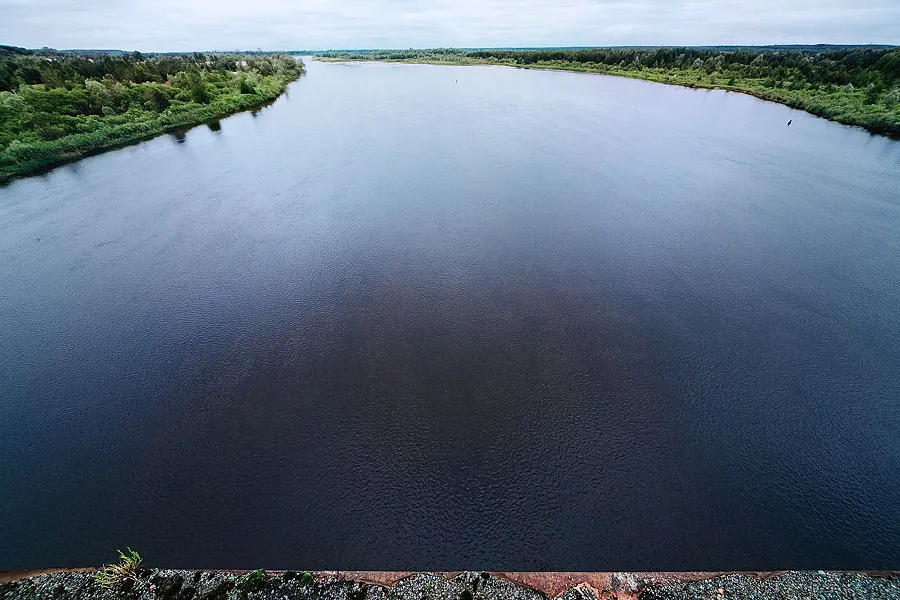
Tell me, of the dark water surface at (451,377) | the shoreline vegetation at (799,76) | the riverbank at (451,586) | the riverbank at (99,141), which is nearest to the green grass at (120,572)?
the riverbank at (451,586)

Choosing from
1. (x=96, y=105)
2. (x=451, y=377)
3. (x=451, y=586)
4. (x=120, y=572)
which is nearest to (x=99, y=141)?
(x=96, y=105)

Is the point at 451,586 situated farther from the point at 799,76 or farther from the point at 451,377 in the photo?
the point at 799,76

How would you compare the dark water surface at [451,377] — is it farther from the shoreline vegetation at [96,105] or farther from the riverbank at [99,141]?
the shoreline vegetation at [96,105]

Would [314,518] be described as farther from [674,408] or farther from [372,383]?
[674,408]

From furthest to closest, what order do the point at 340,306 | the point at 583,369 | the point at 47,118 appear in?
Result: the point at 47,118 < the point at 340,306 < the point at 583,369

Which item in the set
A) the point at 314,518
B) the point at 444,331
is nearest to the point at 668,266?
the point at 444,331

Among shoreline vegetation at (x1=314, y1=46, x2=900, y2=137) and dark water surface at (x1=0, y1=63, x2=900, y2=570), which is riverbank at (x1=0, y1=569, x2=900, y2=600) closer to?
dark water surface at (x1=0, y1=63, x2=900, y2=570)
